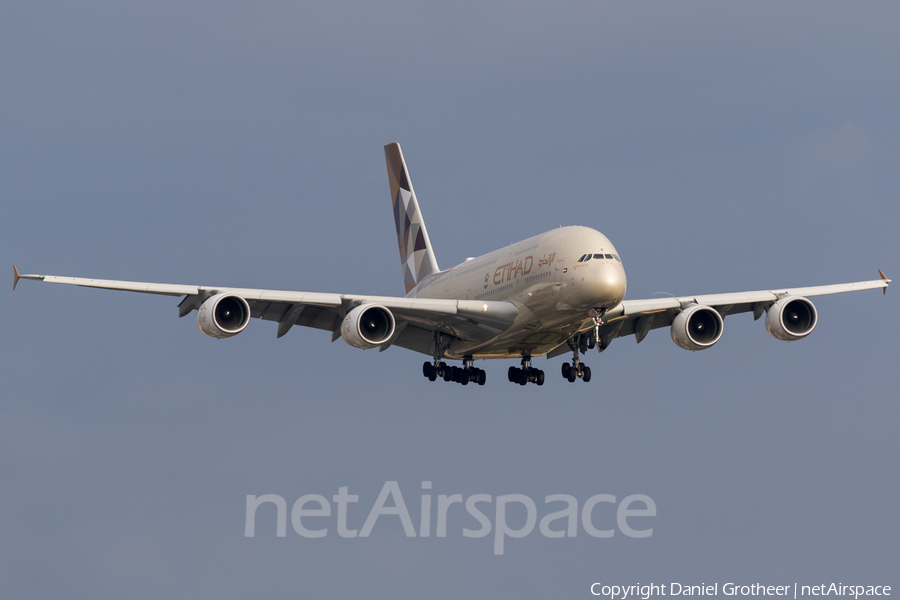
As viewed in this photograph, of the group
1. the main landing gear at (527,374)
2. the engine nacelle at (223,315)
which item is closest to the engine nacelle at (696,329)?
the main landing gear at (527,374)

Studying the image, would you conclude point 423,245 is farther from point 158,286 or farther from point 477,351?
point 158,286

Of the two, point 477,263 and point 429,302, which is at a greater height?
point 477,263

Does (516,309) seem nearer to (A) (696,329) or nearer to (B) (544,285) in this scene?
(B) (544,285)

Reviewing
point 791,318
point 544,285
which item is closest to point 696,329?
point 791,318

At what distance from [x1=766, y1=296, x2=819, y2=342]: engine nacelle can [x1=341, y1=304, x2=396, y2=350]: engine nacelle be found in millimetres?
15880

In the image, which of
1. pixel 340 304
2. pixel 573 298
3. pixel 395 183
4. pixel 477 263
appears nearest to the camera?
pixel 573 298

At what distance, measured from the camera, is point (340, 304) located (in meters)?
44.2

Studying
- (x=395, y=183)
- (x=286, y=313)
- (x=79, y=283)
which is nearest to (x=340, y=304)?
(x=286, y=313)

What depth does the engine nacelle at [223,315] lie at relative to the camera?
41.5 meters

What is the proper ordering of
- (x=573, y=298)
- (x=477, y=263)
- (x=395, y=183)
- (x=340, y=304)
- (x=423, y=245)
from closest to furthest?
(x=573, y=298)
(x=340, y=304)
(x=477, y=263)
(x=423, y=245)
(x=395, y=183)

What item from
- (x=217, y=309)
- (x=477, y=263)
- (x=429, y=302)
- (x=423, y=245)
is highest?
(x=423, y=245)

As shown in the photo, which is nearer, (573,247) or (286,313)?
(573,247)

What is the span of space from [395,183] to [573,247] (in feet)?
85.0

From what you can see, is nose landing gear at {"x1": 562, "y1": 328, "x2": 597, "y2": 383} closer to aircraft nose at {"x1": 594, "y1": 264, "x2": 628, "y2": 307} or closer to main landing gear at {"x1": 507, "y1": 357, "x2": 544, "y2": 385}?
main landing gear at {"x1": 507, "y1": 357, "x2": 544, "y2": 385}
